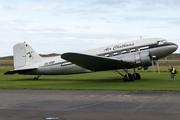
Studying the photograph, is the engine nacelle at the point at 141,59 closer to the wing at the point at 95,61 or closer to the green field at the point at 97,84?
the wing at the point at 95,61

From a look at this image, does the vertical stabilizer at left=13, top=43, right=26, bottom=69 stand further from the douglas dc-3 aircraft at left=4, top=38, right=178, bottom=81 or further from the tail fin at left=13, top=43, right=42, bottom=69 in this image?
the douglas dc-3 aircraft at left=4, top=38, right=178, bottom=81

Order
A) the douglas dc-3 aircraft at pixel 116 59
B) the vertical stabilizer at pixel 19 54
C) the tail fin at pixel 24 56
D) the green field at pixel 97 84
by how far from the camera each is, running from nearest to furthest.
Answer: the green field at pixel 97 84, the douglas dc-3 aircraft at pixel 116 59, the tail fin at pixel 24 56, the vertical stabilizer at pixel 19 54

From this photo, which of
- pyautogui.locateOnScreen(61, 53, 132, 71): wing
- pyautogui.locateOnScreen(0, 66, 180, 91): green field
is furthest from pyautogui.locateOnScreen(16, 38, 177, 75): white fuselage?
pyautogui.locateOnScreen(0, 66, 180, 91): green field

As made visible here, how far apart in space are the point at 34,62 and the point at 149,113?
71.6 ft

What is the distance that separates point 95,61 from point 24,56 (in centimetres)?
1070

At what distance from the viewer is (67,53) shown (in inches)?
774

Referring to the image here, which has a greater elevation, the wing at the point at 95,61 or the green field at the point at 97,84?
the wing at the point at 95,61

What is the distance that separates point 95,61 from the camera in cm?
2242

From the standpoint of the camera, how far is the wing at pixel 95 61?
20.8m

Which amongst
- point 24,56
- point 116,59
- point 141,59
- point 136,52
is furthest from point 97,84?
point 24,56

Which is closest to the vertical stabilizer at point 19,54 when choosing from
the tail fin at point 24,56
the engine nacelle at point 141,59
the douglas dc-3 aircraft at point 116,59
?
the tail fin at point 24,56

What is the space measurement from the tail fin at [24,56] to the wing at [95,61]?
7.89 meters

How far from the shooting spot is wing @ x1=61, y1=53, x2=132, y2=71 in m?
20.8

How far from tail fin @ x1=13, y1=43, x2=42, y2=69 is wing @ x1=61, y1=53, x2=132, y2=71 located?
25.9 ft
